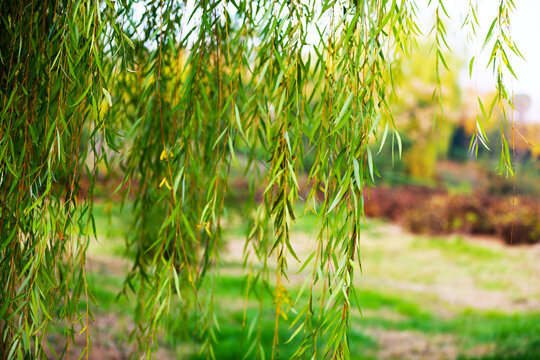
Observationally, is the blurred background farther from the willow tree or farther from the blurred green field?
the willow tree

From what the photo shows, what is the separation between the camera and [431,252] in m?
6.69

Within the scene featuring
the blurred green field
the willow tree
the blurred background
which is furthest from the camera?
the blurred background

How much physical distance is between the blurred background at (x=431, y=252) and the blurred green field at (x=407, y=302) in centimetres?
2

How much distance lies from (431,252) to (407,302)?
1.70m

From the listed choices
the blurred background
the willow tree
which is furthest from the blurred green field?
the willow tree

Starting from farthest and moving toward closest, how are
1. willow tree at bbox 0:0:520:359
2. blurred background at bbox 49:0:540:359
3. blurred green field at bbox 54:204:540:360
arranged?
blurred background at bbox 49:0:540:359
blurred green field at bbox 54:204:540:360
willow tree at bbox 0:0:520:359

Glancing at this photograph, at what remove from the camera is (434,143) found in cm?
794

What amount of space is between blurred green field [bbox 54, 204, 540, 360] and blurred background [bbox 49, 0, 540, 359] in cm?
2

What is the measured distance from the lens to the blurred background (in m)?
4.07

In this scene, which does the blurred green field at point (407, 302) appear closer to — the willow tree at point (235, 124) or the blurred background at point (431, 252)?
the blurred background at point (431, 252)

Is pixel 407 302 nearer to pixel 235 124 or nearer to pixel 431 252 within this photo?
pixel 431 252

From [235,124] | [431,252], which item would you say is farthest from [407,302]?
[235,124]

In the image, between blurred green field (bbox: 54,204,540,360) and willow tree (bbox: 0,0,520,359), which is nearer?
willow tree (bbox: 0,0,520,359)

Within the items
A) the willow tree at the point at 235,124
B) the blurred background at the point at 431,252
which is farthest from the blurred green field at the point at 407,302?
the willow tree at the point at 235,124
